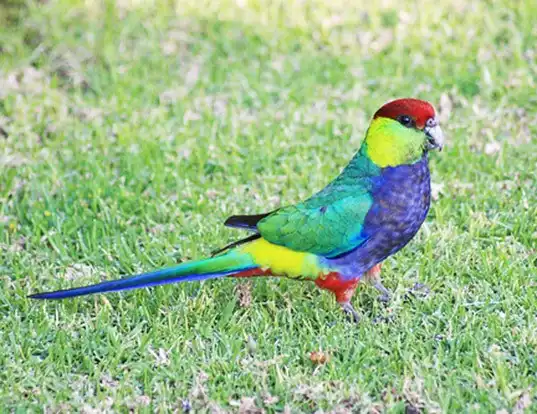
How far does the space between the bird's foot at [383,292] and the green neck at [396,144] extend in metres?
0.56

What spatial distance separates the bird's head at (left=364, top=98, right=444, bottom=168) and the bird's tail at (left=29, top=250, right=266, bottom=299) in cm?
68

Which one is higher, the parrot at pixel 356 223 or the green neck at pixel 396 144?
the green neck at pixel 396 144

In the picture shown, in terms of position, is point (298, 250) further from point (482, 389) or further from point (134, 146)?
point (134, 146)

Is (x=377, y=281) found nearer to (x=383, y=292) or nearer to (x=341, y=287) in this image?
(x=383, y=292)

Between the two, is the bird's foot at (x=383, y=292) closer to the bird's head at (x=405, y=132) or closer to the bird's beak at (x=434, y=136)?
the bird's head at (x=405, y=132)

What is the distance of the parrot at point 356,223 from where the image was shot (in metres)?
3.63

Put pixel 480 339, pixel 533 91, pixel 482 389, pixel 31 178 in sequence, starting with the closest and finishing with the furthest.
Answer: pixel 482 389 → pixel 480 339 → pixel 31 178 → pixel 533 91

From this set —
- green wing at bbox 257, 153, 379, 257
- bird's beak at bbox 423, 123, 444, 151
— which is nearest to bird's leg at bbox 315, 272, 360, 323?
green wing at bbox 257, 153, 379, 257

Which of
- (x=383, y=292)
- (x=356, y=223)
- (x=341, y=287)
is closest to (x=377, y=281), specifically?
(x=383, y=292)

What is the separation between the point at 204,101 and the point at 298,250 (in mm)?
2306

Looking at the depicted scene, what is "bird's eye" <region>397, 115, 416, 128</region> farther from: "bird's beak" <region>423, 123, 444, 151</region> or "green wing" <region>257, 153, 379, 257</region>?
"green wing" <region>257, 153, 379, 257</region>

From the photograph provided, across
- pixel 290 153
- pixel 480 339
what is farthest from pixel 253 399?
pixel 290 153

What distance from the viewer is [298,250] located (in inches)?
145

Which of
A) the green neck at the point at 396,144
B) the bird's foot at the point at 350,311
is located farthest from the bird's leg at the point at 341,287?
the green neck at the point at 396,144
